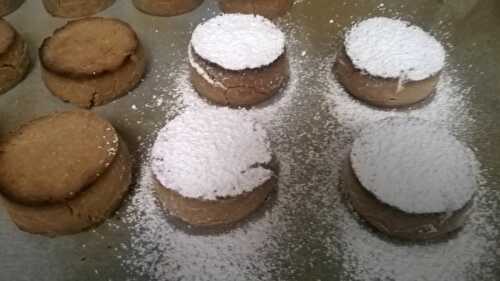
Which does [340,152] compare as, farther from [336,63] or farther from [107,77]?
[107,77]

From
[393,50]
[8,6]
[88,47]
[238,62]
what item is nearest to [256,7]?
[238,62]

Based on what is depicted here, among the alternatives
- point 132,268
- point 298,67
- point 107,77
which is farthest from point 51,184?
point 298,67

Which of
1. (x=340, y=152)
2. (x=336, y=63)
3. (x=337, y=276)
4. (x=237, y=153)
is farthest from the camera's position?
(x=336, y=63)

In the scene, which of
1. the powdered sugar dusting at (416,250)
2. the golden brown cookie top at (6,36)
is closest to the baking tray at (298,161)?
Answer: the powdered sugar dusting at (416,250)

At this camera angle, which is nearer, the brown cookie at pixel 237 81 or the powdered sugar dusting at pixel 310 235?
the powdered sugar dusting at pixel 310 235

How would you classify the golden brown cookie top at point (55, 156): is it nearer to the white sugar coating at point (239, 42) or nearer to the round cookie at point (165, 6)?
the white sugar coating at point (239, 42)

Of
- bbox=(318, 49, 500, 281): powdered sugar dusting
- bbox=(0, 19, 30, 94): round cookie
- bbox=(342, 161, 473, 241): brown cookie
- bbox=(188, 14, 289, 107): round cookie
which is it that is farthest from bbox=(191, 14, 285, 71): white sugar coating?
bbox=(0, 19, 30, 94): round cookie
